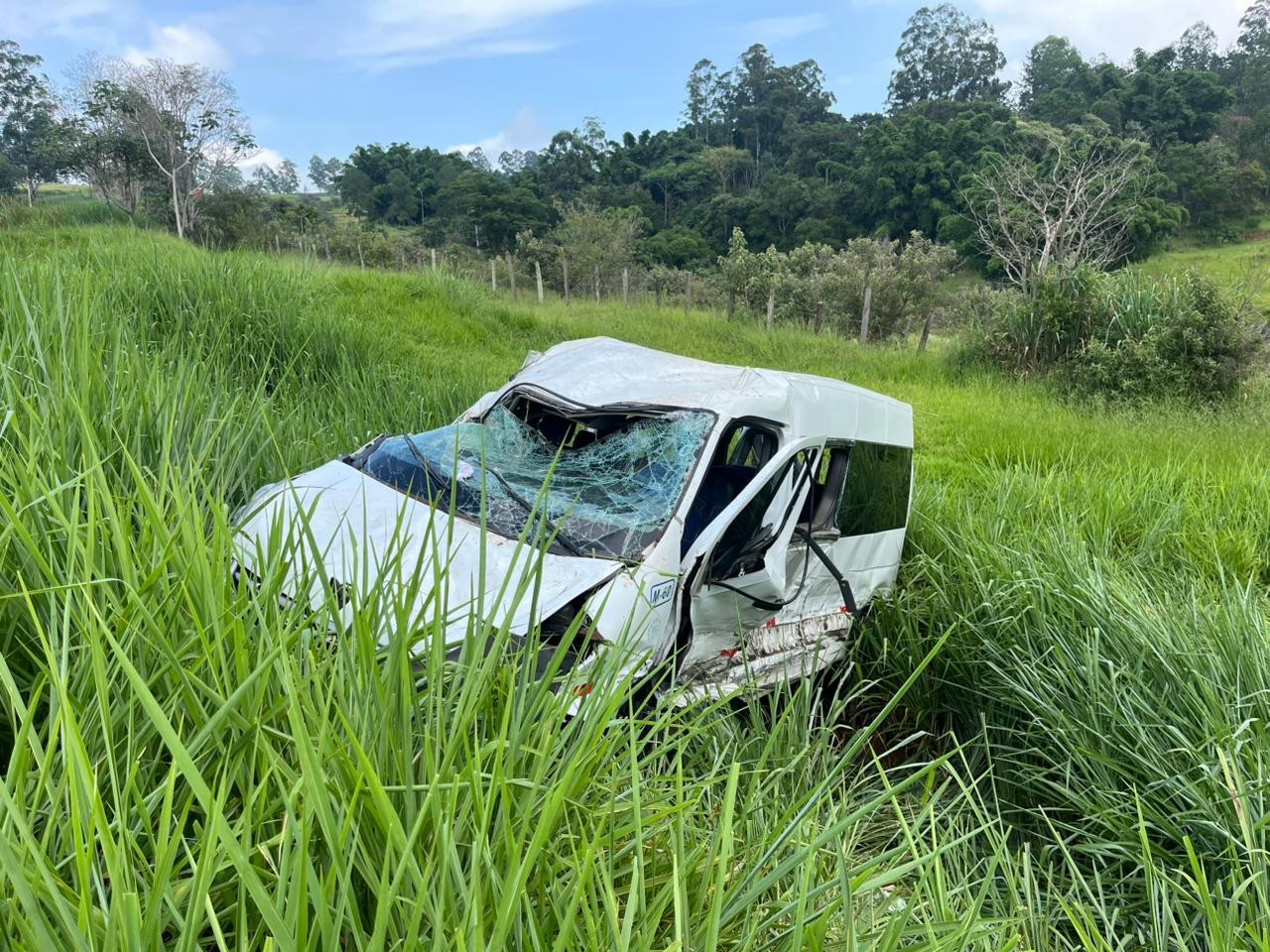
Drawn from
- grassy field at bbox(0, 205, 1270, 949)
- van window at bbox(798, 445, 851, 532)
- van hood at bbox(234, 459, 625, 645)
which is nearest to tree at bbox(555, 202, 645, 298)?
grassy field at bbox(0, 205, 1270, 949)

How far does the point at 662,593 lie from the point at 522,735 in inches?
64.6

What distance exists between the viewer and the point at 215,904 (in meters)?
1.20

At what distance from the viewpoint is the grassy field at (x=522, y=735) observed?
1.11 metres

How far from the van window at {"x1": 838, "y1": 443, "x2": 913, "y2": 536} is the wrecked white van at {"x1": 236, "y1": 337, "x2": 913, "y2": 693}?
13 millimetres

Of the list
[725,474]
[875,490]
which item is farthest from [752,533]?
[875,490]

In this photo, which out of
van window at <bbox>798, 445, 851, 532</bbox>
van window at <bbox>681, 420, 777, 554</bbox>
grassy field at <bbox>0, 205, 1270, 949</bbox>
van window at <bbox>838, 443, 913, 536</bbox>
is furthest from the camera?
van window at <bbox>838, 443, 913, 536</bbox>

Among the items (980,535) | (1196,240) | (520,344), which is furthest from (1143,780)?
(1196,240)

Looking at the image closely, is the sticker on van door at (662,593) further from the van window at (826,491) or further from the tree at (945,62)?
the tree at (945,62)

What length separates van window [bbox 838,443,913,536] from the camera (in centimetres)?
435

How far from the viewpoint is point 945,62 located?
303 ft

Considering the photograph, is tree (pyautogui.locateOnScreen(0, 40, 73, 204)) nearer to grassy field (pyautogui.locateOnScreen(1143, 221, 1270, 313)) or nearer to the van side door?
the van side door

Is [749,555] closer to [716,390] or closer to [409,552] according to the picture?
[716,390]

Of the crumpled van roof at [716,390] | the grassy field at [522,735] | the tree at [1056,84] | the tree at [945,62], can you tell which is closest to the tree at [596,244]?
the grassy field at [522,735]

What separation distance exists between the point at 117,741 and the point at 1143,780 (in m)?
3.41
